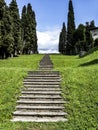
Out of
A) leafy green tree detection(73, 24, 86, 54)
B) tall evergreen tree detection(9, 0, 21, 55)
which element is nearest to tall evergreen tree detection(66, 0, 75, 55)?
leafy green tree detection(73, 24, 86, 54)

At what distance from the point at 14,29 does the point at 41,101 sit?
143ft

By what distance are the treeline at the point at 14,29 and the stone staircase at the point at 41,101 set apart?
23190 millimetres

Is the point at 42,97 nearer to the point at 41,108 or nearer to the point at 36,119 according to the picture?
the point at 41,108

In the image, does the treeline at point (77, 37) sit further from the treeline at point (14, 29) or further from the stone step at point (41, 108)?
the stone step at point (41, 108)

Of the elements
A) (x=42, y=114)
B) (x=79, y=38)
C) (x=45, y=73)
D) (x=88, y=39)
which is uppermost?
(x=79, y=38)

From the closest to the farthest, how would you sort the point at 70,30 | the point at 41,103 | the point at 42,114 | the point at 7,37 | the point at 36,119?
1. the point at 36,119
2. the point at 42,114
3. the point at 41,103
4. the point at 7,37
5. the point at 70,30

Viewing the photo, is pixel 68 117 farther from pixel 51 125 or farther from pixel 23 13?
pixel 23 13

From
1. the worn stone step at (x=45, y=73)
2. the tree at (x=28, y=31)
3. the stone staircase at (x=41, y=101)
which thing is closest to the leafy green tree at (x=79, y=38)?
the tree at (x=28, y=31)

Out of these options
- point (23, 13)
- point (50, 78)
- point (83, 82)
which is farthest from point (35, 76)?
point (23, 13)

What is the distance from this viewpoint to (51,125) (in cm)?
1219

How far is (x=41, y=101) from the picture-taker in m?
14.5

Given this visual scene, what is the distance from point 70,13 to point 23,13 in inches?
575

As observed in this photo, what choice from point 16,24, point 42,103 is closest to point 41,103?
point 42,103

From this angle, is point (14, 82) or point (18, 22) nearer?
point (14, 82)
